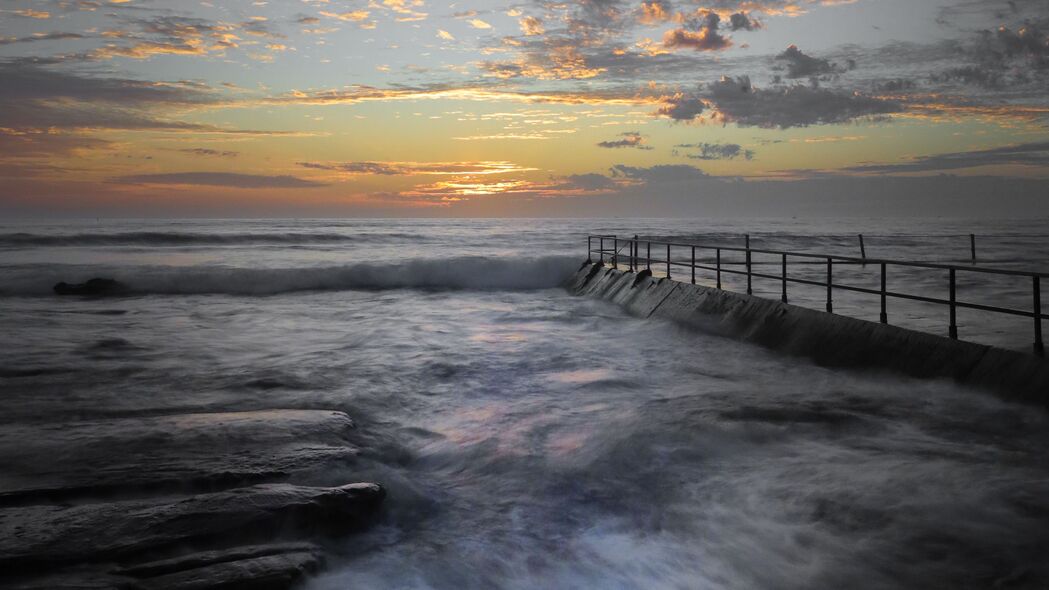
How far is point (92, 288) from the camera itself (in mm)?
28156

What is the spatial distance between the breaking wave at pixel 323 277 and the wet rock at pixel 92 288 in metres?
0.57

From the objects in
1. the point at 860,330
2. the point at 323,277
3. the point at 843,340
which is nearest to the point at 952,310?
the point at 860,330

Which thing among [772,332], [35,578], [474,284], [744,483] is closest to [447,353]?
[772,332]

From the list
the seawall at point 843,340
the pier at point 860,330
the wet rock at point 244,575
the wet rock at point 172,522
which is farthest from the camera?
the seawall at point 843,340

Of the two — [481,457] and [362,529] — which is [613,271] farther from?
[362,529]

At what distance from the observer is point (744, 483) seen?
654 cm

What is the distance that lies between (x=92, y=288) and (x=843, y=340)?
2768 centimetres

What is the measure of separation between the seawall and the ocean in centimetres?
25

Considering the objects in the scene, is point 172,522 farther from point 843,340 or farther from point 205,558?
point 843,340

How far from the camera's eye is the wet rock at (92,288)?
28.0 m

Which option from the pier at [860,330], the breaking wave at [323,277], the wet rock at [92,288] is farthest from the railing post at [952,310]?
the wet rock at [92,288]

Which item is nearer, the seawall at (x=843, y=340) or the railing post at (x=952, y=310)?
the seawall at (x=843, y=340)

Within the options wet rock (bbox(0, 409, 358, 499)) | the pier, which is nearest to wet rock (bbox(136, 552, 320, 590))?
wet rock (bbox(0, 409, 358, 499))

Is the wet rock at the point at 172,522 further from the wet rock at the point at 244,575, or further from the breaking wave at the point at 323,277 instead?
the breaking wave at the point at 323,277
